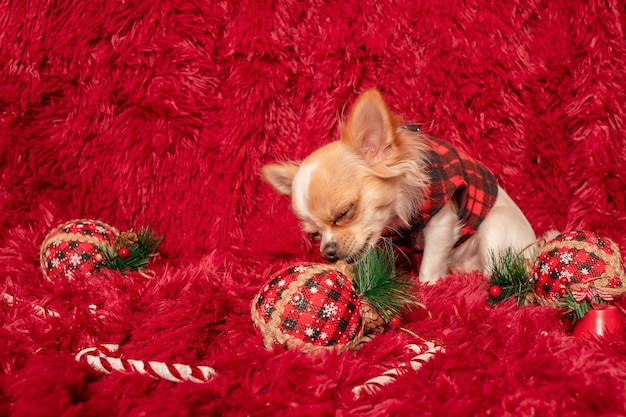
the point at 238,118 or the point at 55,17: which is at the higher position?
the point at 55,17

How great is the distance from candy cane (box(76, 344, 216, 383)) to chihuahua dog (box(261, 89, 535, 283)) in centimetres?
66

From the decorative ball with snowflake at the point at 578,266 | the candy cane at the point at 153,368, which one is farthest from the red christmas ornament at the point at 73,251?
the decorative ball with snowflake at the point at 578,266

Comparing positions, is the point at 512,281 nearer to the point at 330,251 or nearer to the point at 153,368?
the point at 330,251

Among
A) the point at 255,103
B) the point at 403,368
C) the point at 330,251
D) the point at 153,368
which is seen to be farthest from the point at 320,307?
the point at 255,103

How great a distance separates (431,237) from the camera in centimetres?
161

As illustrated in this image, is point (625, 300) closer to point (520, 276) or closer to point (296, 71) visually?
point (520, 276)

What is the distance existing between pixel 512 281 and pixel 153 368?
94cm

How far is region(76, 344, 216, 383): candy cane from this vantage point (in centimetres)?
90

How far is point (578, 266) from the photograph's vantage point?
115cm

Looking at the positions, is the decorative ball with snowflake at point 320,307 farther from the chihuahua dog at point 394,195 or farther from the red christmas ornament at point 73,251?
the red christmas ornament at point 73,251

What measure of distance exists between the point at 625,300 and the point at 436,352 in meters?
0.59

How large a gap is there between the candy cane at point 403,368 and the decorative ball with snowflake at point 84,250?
944 millimetres

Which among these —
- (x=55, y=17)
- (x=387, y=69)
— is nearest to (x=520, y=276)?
(x=387, y=69)

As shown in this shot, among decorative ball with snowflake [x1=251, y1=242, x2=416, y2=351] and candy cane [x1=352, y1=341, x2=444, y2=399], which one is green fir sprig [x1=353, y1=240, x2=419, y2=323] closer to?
decorative ball with snowflake [x1=251, y1=242, x2=416, y2=351]
